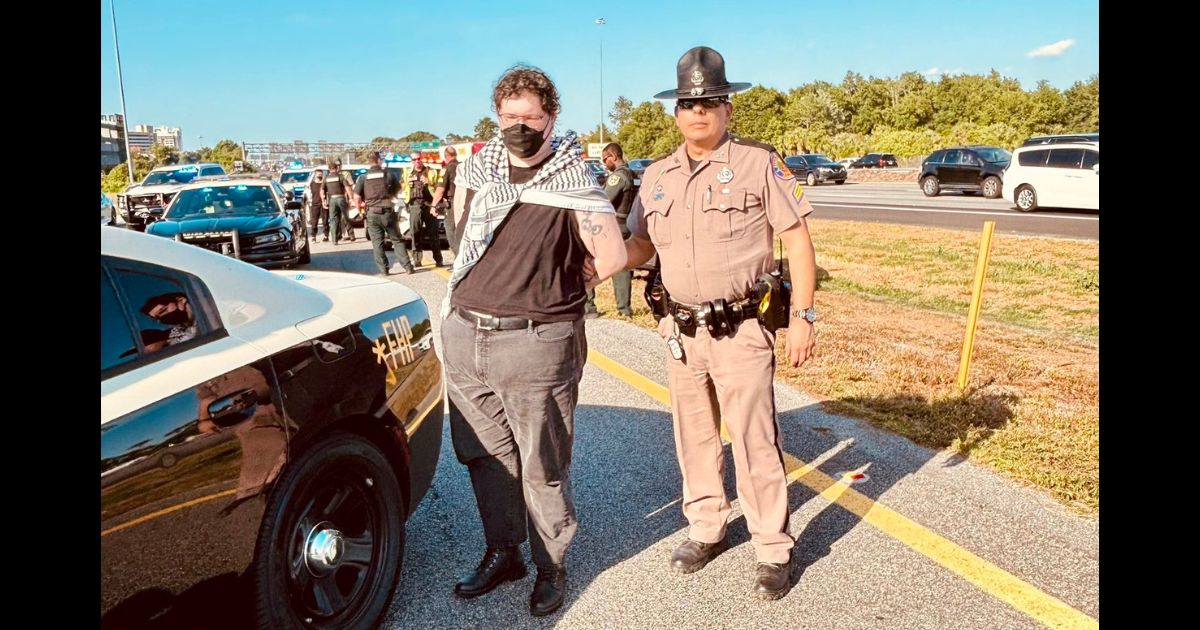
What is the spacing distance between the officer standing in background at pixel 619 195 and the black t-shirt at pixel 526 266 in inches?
209

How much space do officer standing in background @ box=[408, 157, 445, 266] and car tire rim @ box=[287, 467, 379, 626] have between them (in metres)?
11.2

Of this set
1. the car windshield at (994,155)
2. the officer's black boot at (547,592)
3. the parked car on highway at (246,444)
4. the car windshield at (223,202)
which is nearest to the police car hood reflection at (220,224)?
the car windshield at (223,202)

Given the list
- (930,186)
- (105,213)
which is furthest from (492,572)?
(930,186)

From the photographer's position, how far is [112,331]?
2141 mm

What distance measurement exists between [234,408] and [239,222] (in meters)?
10.9

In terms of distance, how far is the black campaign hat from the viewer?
3.17 metres

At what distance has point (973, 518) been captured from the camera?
3861 millimetres

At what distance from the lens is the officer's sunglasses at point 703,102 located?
10.5 feet

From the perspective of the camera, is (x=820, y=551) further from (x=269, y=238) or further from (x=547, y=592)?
(x=269, y=238)

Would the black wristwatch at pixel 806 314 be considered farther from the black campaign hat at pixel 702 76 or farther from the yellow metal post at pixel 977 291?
the yellow metal post at pixel 977 291

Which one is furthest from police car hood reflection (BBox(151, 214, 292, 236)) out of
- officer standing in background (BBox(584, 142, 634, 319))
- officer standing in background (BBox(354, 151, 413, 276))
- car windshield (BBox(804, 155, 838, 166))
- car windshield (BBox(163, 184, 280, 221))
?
car windshield (BBox(804, 155, 838, 166))

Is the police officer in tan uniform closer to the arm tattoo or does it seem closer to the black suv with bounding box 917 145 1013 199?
the arm tattoo
